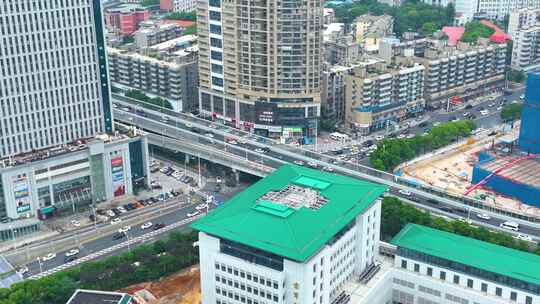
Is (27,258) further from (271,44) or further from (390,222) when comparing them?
(271,44)

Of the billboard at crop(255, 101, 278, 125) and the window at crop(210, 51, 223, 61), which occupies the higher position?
the window at crop(210, 51, 223, 61)

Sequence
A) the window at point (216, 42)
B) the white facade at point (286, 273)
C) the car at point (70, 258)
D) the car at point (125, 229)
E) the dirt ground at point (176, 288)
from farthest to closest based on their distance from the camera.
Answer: the window at point (216, 42)
the car at point (125, 229)
the car at point (70, 258)
the dirt ground at point (176, 288)
the white facade at point (286, 273)

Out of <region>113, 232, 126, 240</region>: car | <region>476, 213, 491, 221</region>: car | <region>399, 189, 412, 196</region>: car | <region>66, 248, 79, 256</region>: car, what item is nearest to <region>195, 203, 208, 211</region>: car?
<region>113, 232, 126, 240</region>: car

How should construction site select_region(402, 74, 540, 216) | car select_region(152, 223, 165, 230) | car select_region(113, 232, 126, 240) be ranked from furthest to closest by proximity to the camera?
1. construction site select_region(402, 74, 540, 216)
2. car select_region(152, 223, 165, 230)
3. car select_region(113, 232, 126, 240)

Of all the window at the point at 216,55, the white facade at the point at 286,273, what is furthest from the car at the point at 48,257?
the window at the point at 216,55

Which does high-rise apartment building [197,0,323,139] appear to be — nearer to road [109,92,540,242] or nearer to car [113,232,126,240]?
road [109,92,540,242]

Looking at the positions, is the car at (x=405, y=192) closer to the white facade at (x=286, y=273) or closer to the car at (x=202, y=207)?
the white facade at (x=286, y=273)
